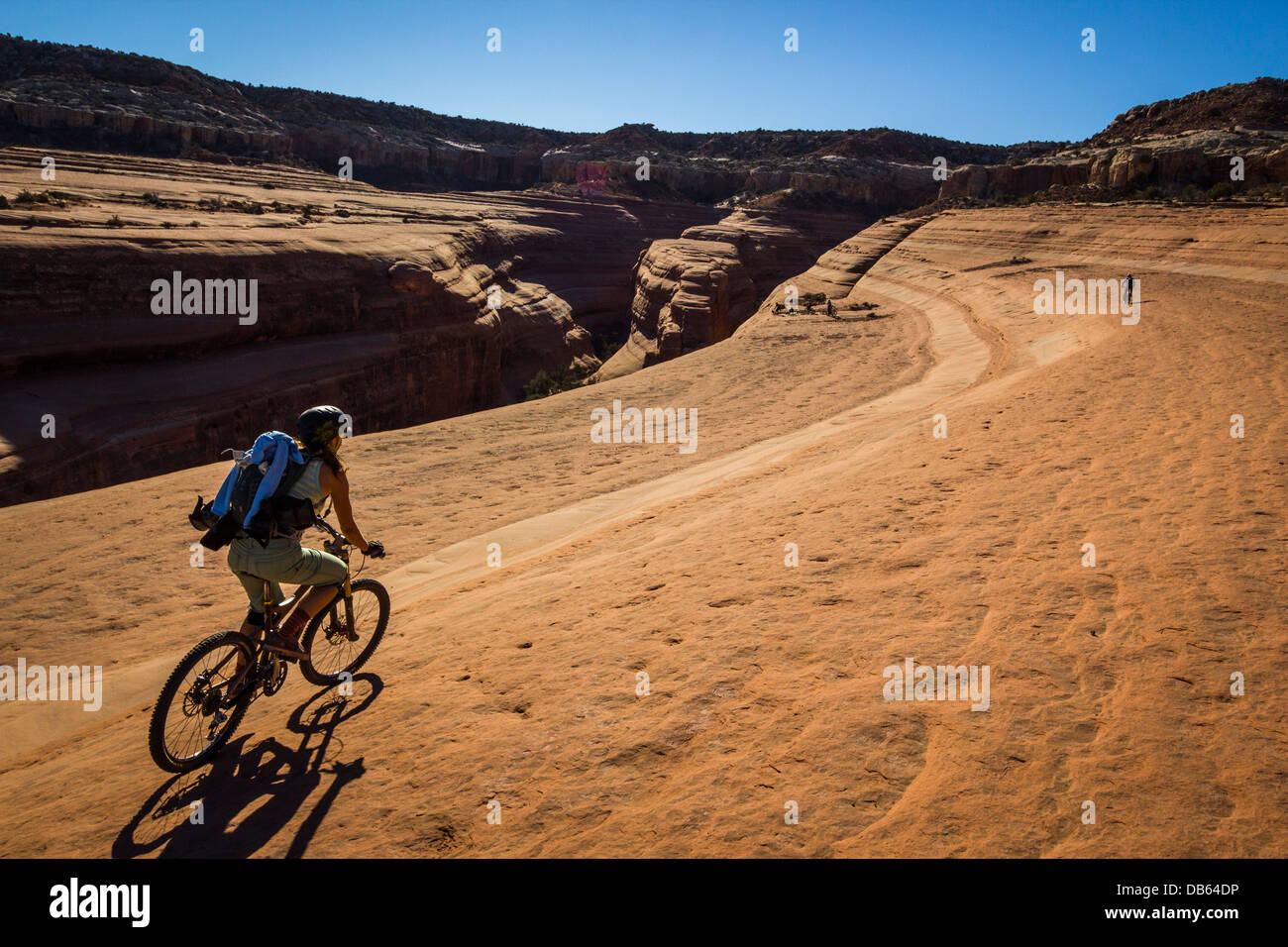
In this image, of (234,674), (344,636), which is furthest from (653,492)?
(234,674)

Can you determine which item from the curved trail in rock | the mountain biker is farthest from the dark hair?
the curved trail in rock

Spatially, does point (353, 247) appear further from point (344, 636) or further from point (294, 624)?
point (294, 624)

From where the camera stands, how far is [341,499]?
13.3ft

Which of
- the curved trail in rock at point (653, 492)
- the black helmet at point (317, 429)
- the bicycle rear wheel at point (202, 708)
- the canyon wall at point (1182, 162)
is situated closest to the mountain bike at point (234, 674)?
the bicycle rear wheel at point (202, 708)

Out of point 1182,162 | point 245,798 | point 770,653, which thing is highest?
point 1182,162

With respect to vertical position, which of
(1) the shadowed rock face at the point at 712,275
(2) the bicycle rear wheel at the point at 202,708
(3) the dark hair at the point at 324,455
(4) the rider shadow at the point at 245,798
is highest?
(1) the shadowed rock face at the point at 712,275

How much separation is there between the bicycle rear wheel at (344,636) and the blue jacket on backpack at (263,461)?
3.12 feet

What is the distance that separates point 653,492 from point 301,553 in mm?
5599

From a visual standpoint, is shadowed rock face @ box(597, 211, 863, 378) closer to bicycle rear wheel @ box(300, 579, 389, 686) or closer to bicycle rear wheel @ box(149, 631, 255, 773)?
bicycle rear wheel @ box(300, 579, 389, 686)

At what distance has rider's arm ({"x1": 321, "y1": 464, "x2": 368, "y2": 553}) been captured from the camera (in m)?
3.97

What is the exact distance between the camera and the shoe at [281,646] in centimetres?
411

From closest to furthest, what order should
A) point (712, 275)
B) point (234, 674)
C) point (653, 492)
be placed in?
1. point (234, 674)
2. point (653, 492)
3. point (712, 275)

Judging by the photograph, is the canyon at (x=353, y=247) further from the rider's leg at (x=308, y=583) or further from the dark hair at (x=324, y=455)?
the dark hair at (x=324, y=455)

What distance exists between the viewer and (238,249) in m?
21.2
